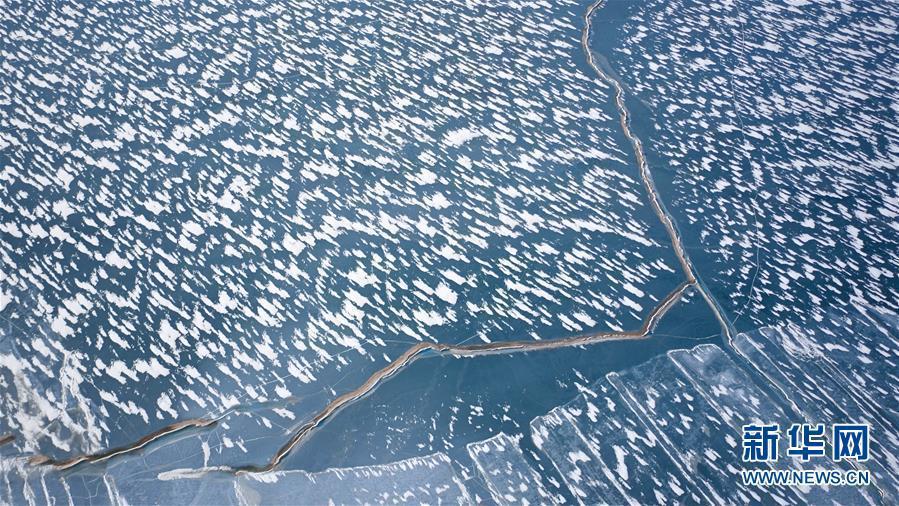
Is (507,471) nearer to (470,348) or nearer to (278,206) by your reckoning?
(470,348)

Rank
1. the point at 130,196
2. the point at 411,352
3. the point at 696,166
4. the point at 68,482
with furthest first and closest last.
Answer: the point at 696,166 < the point at 130,196 < the point at 411,352 < the point at 68,482

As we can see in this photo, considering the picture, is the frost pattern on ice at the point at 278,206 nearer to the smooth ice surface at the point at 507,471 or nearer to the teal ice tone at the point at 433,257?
the teal ice tone at the point at 433,257

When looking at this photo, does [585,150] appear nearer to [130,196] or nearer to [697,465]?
[697,465]

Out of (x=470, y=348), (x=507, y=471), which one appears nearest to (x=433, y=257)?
(x=470, y=348)

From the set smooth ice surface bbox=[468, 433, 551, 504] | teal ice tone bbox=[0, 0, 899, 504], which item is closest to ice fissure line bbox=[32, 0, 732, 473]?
teal ice tone bbox=[0, 0, 899, 504]

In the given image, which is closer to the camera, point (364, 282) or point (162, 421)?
point (162, 421)

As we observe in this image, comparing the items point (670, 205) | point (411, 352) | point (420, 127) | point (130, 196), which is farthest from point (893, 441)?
point (130, 196)

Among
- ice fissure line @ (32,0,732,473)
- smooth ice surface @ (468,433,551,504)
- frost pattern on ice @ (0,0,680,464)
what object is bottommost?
smooth ice surface @ (468,433,551,504)

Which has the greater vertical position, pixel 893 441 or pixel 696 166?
pixel 696 166

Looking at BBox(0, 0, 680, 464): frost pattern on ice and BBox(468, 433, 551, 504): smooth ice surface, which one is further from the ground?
BBox(0, 0, 680, 464): frost pattern on ice

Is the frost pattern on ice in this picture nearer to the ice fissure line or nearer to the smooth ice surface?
the ice fissure line
